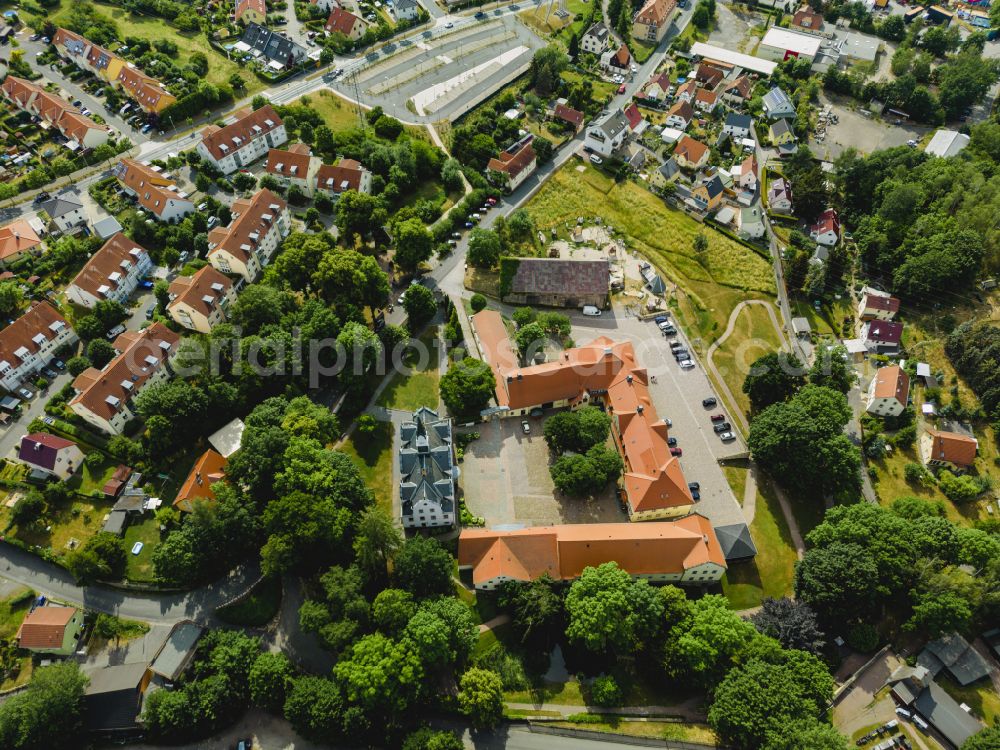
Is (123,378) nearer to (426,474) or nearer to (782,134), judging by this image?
(426,474)

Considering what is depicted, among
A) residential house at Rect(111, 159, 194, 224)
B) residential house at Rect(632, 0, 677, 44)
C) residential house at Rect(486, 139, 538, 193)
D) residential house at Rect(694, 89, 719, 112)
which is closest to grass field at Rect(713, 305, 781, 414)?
residential house at Rect(486, 139, 538, 193)

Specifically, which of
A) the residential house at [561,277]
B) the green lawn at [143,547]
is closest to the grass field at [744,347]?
the residential house at [561,277]

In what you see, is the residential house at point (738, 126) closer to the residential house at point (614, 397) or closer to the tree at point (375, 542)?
the residential house at point (614, 397)

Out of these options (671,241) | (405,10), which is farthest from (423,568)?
A: (405,10)

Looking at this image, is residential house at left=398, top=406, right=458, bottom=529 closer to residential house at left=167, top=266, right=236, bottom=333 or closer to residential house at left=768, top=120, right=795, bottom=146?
residential house at left=167, top=266, right=236, bottom=333

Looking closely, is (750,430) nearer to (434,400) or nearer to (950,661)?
(950,661)

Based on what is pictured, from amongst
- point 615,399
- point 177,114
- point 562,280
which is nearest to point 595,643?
point 615,399

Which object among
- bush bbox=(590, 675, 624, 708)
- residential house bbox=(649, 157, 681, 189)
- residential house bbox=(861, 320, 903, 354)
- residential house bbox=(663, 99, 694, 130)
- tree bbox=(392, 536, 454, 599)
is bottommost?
bush bbox=(590, 675, 624, 708)
